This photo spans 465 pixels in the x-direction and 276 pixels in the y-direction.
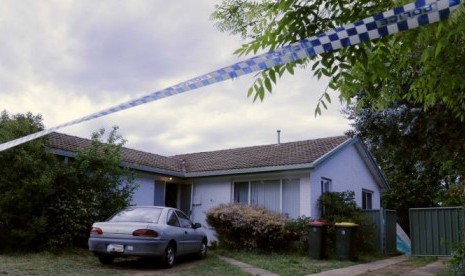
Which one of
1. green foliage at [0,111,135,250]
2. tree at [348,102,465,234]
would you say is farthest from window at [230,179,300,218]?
green foliage at [0,111,135,250]

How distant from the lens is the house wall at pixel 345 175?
17.2m

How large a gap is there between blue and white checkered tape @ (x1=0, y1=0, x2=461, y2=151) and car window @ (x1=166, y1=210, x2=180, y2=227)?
24.2 ft

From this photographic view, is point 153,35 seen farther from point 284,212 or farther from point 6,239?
point 284,212

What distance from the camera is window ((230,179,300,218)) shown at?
17.4m

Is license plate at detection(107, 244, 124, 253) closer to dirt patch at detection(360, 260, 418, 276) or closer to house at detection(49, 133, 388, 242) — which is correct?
house at detection(49, 133, 388, 242)

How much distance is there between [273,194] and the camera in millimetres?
17938

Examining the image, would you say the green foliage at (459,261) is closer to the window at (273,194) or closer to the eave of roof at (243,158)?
the eave of roof at (243,158)

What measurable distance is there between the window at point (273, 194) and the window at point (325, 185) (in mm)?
1117

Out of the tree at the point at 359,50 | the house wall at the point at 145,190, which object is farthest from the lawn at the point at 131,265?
the tree at the point at 359,50

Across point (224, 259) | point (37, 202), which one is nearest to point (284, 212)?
point (224, 259)

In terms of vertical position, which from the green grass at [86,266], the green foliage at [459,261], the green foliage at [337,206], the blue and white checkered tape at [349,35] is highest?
the blue and white checkered tape at [349,35]

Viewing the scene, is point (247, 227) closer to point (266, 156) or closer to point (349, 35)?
point (266, 156)

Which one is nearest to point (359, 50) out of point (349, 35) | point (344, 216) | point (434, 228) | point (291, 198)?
point (349, 35)

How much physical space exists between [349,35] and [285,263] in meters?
9.56
